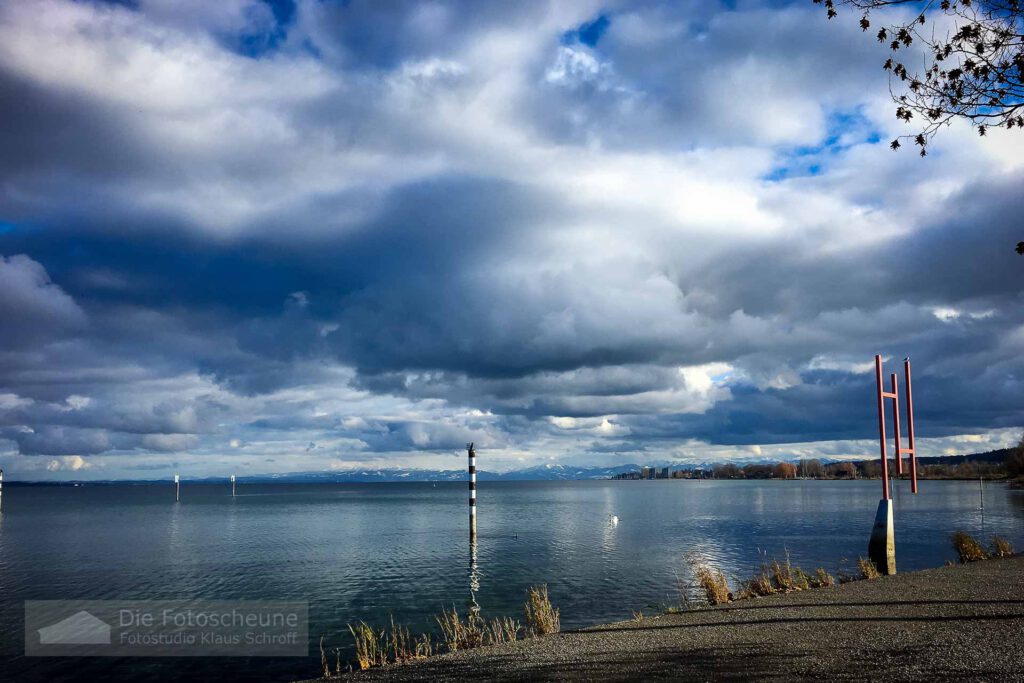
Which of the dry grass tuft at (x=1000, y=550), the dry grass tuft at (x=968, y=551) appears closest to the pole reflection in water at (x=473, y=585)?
the dry grass tuft at (x=968, y=551)

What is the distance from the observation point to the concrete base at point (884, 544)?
2058 centimetres

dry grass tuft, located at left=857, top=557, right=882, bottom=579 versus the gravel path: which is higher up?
the gravel path

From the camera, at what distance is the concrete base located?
2058 cm

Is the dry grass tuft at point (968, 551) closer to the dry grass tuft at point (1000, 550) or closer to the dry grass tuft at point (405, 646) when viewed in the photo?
the dry grass tuft at point (1000, 550)

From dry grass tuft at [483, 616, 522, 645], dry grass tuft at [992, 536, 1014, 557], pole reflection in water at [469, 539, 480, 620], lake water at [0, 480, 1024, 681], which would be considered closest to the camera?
dry grass tuft at [483, 616, 522, 645]

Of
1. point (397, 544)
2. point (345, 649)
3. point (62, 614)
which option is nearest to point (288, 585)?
point (62, 614)

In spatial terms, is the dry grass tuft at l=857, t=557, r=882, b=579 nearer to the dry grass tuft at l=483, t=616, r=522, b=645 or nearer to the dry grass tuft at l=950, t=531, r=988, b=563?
the dry grass tuft at l=950, t=531, r=988, b=563

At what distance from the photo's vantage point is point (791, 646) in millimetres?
11625

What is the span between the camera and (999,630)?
40.4 ft

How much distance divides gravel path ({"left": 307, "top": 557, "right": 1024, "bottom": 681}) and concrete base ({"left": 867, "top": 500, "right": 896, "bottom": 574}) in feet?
13.6

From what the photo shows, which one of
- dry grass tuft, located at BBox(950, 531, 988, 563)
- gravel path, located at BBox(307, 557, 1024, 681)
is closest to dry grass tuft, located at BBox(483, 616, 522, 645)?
gravel path, located at BBox(307, 557, 1024, 681)

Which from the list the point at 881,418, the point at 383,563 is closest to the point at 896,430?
the point at 881,418

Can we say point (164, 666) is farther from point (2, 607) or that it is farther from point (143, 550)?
point (143, 550)

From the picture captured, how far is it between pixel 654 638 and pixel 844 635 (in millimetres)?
3136
